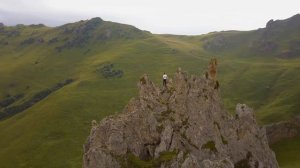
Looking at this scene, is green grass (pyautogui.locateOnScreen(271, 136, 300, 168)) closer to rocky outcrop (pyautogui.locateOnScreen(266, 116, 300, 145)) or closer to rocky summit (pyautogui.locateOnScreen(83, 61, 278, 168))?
rocky outcrop (pyautogui.locateOnScreen(266, 116, 300, 145))

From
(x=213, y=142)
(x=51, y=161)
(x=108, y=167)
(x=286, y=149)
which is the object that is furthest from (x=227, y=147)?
(x=51, y=161)

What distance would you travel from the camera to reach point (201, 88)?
3703 inches

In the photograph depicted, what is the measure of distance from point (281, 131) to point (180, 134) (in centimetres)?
10020

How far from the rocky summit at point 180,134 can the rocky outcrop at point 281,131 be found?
249ft

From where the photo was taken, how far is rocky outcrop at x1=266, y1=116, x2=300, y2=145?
559 ft

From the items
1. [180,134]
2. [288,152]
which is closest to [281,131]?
[288,152]

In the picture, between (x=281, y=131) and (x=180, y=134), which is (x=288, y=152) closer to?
(x=281, y=131)

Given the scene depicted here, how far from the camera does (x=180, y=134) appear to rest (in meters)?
82.8

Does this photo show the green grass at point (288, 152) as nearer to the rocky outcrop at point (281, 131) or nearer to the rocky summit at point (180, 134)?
the rocky outcrop at point (281, 131)

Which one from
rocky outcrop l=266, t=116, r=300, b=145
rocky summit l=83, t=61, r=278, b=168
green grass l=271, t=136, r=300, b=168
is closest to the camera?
rocky summit l=83, t=61, r=278, b=168

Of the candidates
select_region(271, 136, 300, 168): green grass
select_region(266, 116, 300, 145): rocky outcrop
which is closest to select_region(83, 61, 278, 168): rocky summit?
select_region(271, 136, 300, 168): green grass

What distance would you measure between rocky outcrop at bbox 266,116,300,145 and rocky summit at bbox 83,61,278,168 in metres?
75.9

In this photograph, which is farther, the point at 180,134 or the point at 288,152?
the point at 288,152

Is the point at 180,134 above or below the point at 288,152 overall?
above
